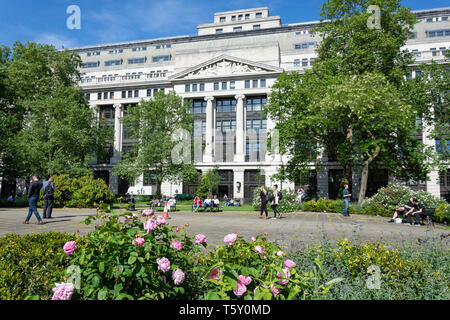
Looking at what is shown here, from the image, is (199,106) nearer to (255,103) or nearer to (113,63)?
(255,103)

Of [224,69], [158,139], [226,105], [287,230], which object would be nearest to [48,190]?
[287,230]

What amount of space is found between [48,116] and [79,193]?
18.2 meters

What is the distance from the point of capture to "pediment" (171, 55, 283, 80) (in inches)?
1834

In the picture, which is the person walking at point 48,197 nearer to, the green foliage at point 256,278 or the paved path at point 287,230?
the paved path at point 287,230

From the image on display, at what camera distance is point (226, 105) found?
49375 millimetres

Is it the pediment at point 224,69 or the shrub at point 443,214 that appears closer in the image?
the shrub at point 443,214

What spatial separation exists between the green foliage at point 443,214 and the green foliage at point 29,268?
1743 cm

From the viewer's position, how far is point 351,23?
2680 cm

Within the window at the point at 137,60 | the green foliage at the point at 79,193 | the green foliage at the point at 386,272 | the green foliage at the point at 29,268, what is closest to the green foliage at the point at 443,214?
the green foliage at the point at 386,272

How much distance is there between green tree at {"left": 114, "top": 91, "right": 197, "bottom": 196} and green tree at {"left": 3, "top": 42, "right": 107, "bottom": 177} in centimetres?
497

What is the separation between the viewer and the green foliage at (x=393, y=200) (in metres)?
19.7

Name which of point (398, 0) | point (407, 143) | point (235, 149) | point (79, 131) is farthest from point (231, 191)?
point (398, 0)
